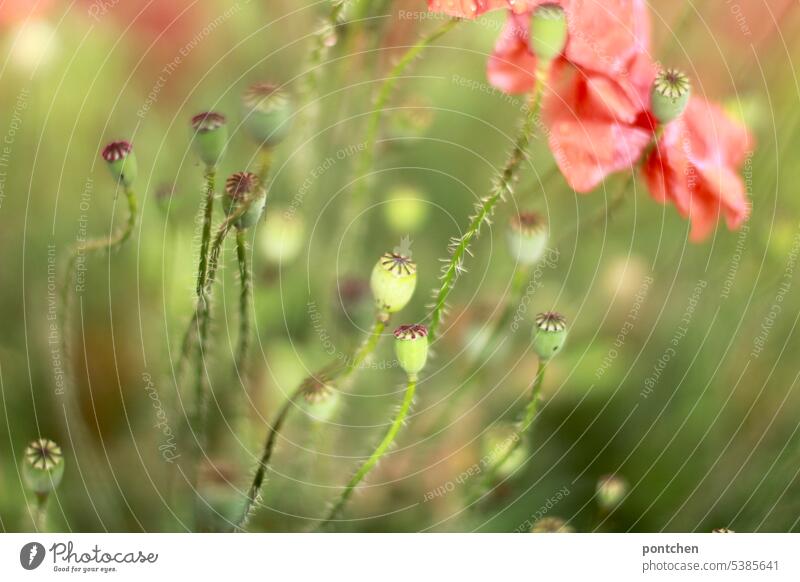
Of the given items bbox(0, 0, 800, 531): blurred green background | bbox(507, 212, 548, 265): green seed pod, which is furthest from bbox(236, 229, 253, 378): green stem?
bbox(507, 212, 548, 265): green seed pod

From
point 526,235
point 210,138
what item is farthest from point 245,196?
point 526,235

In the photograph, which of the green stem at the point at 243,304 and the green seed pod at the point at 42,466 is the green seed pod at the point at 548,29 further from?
the green seed pod at the point at 42,466

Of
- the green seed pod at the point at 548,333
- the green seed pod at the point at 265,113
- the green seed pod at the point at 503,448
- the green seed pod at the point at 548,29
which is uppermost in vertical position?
the green seed pod at the point at 548,29

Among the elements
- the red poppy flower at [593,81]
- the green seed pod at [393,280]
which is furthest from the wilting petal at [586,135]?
the green seed pod at [393,280]

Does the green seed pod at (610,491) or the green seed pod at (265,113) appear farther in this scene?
the green seed pod at (610,491)

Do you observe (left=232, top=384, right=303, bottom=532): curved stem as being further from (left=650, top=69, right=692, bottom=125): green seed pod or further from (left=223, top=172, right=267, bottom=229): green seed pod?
(left=650, top=69, right=692, bottom=125): green seed pod

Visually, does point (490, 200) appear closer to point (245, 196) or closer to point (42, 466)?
point (245, 196)
